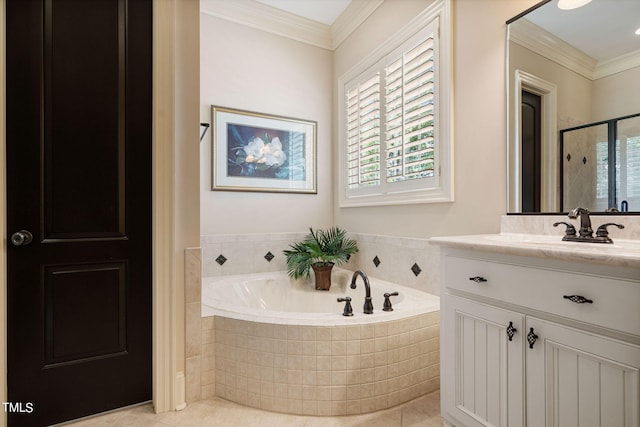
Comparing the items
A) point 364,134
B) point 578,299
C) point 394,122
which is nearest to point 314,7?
point 364,134

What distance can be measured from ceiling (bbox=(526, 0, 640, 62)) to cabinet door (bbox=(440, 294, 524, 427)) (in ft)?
4.01

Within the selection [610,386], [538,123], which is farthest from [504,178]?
[610,386]

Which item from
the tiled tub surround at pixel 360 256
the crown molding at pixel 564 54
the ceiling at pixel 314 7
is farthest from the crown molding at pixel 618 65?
the ceiling at pixel 314 7

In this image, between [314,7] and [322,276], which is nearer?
[322,276]

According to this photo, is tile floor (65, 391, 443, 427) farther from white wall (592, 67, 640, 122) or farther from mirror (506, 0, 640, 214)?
white wall (592, 67, 640, 122)

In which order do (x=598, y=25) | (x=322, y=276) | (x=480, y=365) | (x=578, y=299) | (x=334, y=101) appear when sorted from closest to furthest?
(x=578, y=299)
(x=480, y=365)
(x=598, y=25)
(x=322, y=276)
(x=334, y=101)

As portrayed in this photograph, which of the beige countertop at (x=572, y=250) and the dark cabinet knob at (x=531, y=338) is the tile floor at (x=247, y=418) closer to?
the dark cabinet knob at (x=531, y=338)

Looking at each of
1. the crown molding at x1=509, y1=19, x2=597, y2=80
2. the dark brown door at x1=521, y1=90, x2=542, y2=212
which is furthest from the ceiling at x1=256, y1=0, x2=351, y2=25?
the dark brown door at x1=521, y1=90, x2=542, y2=212

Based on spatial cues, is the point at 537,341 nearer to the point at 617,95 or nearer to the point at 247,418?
the point at 617,95

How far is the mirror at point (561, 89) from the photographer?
4.37ft

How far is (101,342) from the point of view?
1664mm

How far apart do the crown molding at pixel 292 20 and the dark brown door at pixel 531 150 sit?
1.62m

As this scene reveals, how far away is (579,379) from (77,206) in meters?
2.17

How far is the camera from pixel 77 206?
1625 millimetres
